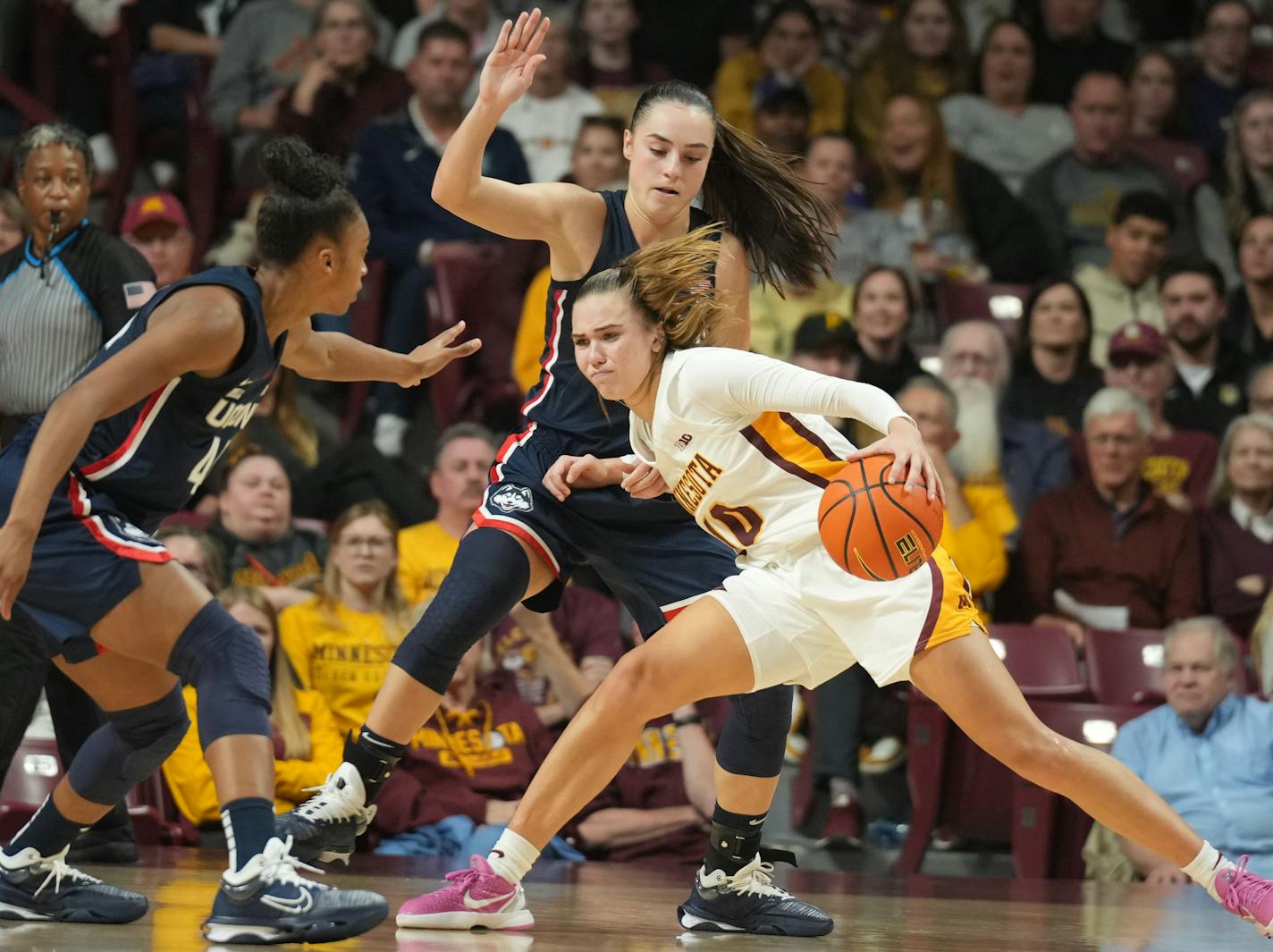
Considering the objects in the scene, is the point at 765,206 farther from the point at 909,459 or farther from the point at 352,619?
the point at 352,619

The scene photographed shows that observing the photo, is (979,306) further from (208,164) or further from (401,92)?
(208,164)

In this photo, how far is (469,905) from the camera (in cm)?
389

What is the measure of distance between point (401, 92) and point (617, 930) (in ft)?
20.4

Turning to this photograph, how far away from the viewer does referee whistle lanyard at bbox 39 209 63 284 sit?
530 cm

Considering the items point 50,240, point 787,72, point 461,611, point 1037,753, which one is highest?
point 787,72

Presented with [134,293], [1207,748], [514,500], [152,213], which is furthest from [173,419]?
[1207,748]

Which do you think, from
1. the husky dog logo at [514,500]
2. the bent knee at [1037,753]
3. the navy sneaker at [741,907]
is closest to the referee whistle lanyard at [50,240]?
the husky dog logo at [514,500]

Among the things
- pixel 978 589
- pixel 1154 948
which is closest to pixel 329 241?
pixel 1154 948

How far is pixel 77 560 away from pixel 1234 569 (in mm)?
5104

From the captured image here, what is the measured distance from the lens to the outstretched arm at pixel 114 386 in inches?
136

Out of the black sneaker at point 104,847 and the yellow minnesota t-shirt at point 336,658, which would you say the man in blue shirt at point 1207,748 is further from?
the black sneaker at point 104,847

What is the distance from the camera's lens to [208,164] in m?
9.16

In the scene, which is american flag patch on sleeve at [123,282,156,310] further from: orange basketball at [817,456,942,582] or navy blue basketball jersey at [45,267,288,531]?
orange basketball at [817,456,942,582]

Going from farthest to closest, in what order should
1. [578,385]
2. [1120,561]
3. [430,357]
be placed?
[1120,561]
[430,357]
[578,385]
